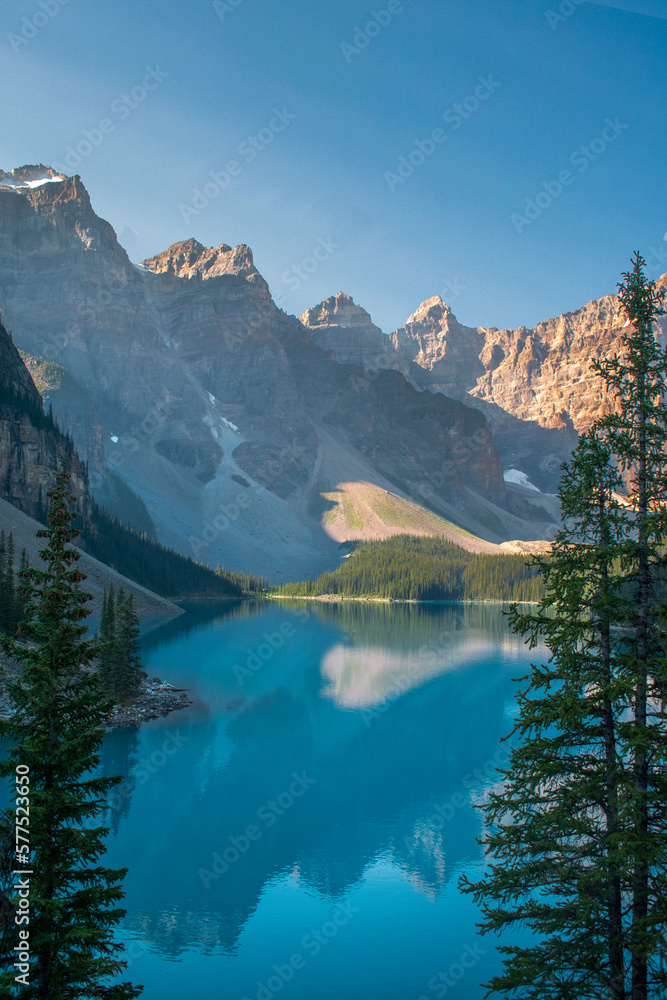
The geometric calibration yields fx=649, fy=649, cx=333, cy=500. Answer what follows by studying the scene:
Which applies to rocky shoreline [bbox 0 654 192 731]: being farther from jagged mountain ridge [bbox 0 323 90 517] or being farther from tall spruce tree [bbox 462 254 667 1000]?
jagged mountain ridge [bbox 0 323 90 517]

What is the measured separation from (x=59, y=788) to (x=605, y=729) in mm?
9010

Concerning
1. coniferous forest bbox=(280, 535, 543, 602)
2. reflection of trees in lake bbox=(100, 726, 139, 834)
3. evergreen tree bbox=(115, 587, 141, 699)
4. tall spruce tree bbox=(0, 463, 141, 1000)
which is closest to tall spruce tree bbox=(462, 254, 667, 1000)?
tall spruce tree bbox=(0, 463, 141, 1000)

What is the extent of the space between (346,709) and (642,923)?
44918 mm

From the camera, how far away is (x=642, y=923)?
370 inches

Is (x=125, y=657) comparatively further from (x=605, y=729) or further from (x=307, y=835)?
(x=605, y=729)

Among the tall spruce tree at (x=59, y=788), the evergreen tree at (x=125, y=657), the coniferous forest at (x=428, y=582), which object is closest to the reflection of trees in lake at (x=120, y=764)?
the evergreen tree at (x=125, y=657)

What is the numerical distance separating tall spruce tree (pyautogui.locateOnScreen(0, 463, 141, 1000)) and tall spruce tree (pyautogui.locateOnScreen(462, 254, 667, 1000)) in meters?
6.68

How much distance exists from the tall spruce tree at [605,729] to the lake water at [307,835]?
9.10 meters

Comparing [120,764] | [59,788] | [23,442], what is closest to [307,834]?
[120,764]

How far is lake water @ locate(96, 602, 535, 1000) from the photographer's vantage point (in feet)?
61.7

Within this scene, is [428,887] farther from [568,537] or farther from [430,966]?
[568,537]

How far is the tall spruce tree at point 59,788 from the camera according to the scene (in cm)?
953

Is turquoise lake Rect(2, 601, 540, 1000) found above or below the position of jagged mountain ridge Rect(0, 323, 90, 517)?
below

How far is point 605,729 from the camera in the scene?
36.1 ft
